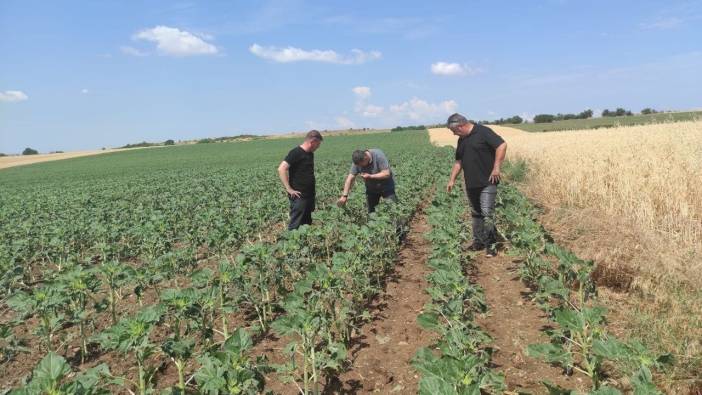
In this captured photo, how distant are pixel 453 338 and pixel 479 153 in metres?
4.19

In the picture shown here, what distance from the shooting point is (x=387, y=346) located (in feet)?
14.2

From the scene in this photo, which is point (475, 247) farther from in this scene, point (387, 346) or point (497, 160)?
point (387, 346)

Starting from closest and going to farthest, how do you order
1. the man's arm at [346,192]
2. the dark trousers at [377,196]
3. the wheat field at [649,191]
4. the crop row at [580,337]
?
the crop row at [580,337]
the wheat field at [649,191]
the man's arm at [346,192]
the dark trousers at [377,196]

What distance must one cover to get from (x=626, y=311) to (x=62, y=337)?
604 cm

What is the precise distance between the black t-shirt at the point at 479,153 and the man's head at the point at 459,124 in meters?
0.11

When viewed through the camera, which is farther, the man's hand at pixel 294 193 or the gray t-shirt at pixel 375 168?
the gray t-shirt at pixel 375 168

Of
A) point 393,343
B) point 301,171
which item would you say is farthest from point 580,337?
point 301,171

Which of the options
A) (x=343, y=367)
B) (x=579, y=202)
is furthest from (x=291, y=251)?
(x=579, y=202)

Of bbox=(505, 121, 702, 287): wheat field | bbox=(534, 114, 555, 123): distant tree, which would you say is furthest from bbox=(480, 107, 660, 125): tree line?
bbox=(505, 121, 702, 287): wheat field

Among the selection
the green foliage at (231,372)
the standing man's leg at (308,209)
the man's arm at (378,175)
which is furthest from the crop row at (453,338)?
the standing man's leg at (308,209)

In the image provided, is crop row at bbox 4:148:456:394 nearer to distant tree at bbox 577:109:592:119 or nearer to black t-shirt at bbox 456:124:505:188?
black t-shirt at bbox 456:124:505:188

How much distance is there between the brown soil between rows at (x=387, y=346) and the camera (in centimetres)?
368

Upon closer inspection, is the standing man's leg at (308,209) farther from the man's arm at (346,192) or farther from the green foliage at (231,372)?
the green foliage at (231,372)

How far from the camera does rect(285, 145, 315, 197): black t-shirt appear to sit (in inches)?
266
